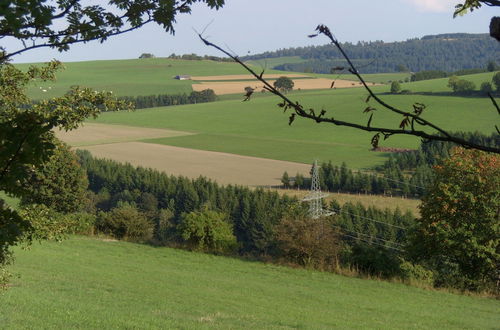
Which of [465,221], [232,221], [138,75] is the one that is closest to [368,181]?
[232,221]

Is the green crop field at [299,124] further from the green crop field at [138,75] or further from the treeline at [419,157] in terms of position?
the green crop field at [138,75]

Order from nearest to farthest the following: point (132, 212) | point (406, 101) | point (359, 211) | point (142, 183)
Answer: point (132, 212) → point (359, 211) → point (142, 183) → point (406, 101)

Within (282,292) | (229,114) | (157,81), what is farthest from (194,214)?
(157,81)

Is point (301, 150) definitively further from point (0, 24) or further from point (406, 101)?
point (0, 24)

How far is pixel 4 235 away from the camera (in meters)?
4.70

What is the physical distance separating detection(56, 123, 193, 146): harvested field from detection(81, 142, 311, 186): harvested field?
4.99 metres

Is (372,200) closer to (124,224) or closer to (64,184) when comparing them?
(64,184)

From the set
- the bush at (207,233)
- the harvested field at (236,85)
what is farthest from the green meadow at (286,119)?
the bush at (207,233)

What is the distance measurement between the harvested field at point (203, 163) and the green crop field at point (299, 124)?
4.11 meters

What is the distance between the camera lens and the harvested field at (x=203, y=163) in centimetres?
8131

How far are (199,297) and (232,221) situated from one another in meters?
50.2

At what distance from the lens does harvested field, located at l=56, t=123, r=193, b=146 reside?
105925mm

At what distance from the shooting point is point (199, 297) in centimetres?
1683

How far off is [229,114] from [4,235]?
128429 mm
